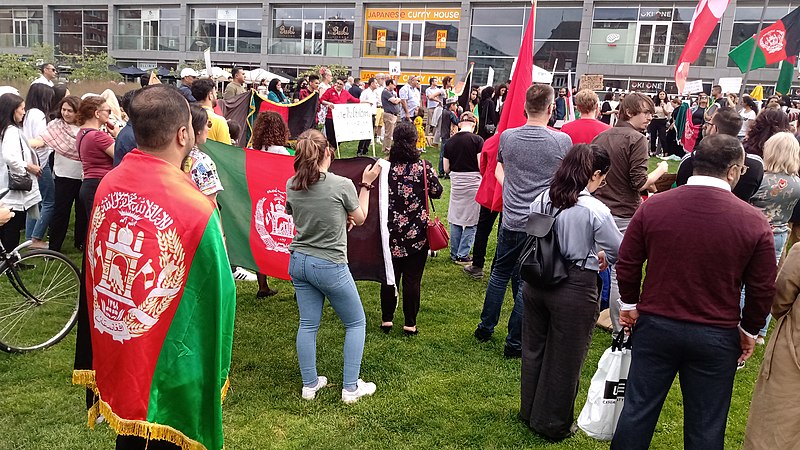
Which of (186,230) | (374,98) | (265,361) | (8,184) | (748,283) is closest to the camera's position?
(186,230)

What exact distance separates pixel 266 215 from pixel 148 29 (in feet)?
132

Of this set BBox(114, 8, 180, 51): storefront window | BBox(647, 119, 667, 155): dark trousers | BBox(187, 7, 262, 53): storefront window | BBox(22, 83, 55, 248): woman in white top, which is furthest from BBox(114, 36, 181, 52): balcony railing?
BBox(22, 83, 55, 248): woman in white top

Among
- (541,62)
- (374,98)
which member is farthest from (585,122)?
(541,62)

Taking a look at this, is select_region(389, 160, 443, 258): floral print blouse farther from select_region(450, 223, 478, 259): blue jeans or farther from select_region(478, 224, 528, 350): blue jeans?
select_region(450, 223, 478, 259): blue jeans

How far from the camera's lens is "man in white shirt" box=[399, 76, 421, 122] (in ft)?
63.5

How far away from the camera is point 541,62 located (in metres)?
31.6

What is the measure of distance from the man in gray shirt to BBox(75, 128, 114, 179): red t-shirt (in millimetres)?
3882

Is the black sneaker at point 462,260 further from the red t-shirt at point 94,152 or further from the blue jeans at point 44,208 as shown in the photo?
the blue jeans at point 44,208

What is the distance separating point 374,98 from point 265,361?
1462cm

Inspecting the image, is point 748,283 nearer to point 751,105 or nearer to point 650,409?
point 650,409

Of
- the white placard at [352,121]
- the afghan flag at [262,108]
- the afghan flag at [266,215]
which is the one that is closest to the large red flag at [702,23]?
the afghan flag at [266,215]

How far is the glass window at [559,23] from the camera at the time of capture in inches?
1188

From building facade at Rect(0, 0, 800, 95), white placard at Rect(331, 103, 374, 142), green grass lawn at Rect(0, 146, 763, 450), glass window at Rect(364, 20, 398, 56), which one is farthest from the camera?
glass window at Rect(364, 20, 398, 56)

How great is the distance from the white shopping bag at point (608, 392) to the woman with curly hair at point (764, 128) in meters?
3.15
